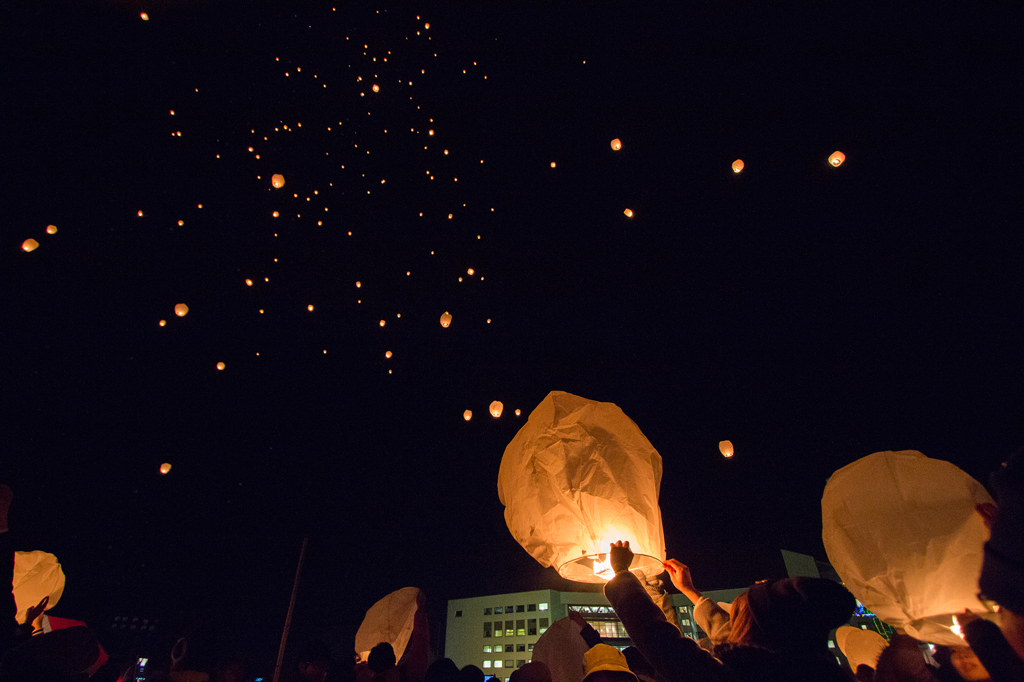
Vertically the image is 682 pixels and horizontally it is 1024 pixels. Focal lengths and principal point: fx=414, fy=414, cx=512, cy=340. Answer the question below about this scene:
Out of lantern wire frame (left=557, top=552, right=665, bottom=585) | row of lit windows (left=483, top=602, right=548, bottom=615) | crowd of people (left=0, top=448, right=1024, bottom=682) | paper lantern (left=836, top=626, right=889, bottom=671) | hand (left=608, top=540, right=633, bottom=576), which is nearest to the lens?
crowd of people (left=0, top=448, right=1024, bottom=682)

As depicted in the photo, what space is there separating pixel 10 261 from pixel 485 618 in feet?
149

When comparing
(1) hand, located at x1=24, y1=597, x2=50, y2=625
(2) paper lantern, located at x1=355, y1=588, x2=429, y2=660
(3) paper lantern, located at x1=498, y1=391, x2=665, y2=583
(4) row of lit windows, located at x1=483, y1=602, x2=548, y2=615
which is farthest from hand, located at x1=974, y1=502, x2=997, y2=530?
(4) row of lit windows, located at x1=483, y1=602, x2=548, y2=615

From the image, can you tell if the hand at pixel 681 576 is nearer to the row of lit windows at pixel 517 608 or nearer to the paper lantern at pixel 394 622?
the paper lantern at pixel 394 622

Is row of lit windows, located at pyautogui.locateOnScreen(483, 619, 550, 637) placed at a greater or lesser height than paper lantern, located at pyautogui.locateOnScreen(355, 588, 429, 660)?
lesser

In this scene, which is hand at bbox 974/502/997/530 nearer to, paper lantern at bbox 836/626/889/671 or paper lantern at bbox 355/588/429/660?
paper lantern at bbox 836/626/889/671

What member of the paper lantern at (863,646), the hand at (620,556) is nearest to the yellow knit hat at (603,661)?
the hand at (620,556)

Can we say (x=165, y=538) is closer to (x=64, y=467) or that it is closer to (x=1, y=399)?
(x=64, y=467)

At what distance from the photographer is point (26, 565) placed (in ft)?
11.5

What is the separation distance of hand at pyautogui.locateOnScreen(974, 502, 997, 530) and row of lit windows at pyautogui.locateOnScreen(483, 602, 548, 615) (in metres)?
44.0

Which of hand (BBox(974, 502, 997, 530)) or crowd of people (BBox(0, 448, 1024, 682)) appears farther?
hand (BBox(974, 502, 997, 530))

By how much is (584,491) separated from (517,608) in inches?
1779

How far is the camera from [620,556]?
1473mm

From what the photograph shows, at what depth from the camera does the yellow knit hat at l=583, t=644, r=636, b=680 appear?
6.47 feet

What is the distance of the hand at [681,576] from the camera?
1883mm
